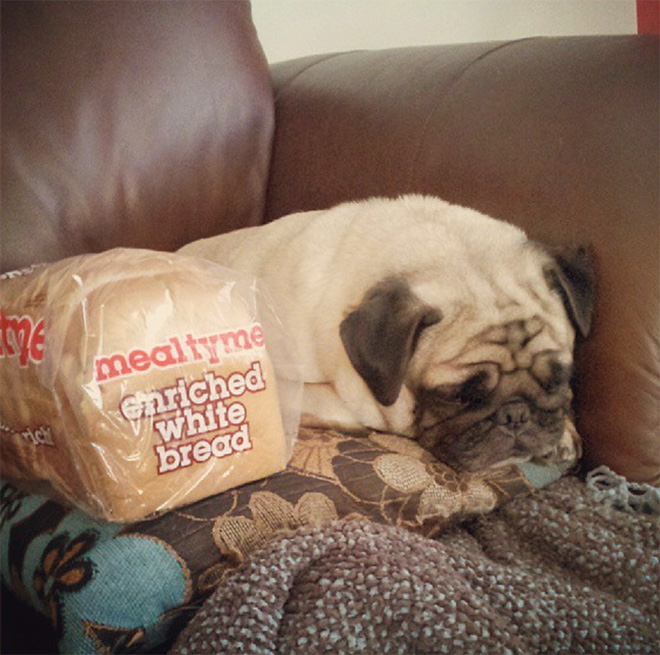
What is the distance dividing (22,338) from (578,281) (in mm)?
762

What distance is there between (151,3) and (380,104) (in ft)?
1.66

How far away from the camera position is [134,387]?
0.82 metres

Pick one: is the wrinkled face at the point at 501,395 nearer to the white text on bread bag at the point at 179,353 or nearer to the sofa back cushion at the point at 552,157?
the sofa back cushion at the point at 552,157

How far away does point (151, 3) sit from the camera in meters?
1.45

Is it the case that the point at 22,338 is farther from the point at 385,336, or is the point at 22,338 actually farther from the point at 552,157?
the point at 552,157

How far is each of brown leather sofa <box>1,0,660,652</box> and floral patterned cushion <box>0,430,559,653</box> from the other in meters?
0.15

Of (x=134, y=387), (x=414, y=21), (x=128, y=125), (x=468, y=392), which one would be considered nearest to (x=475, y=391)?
(x=468, y=392)

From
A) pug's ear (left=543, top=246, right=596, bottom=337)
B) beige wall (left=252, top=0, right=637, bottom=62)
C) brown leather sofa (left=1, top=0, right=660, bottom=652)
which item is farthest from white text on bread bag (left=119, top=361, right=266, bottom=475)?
beige wall (left=252, top=0, right=637, bottom=62)

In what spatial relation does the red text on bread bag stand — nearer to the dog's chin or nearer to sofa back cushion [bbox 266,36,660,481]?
the dog's chin

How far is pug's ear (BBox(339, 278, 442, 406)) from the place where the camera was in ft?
3.35

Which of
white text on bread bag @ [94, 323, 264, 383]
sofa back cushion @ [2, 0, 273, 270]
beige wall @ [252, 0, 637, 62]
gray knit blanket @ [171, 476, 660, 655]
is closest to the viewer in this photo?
gray knit blanket @ [171, 476, 660, 655]

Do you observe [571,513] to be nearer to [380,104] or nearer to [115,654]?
[115,654]

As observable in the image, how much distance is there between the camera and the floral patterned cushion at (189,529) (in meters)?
0.75

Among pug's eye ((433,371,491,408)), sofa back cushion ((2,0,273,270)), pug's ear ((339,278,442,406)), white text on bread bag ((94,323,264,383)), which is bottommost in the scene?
pug's eye ((433,371,491,408))
